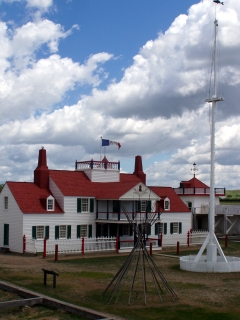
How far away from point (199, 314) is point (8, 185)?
22581mm

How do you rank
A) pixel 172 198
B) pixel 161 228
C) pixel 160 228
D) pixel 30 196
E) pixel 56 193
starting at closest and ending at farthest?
pixel 30 196 < pixel 56 193 < pixel 160 228 < pixel 161 228 < pixel 172 198

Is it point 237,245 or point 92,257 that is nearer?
point 92,257

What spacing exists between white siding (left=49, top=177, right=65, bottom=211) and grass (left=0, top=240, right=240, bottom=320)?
9312 millimetres

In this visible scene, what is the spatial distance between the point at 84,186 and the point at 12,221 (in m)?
6.56

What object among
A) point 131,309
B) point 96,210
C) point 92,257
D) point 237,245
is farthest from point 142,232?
point 237,245

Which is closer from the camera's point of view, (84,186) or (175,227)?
(84,186)

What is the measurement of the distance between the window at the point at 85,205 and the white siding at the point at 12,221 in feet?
16.1

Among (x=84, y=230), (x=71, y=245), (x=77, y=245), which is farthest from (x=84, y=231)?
(x=71, y=245)

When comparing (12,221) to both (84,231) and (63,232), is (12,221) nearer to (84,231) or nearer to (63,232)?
(63,232)

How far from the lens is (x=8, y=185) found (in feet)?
112

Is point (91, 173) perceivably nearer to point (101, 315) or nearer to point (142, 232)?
point (142, 232)

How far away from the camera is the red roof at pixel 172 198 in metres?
41.3

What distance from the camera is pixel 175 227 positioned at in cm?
4100

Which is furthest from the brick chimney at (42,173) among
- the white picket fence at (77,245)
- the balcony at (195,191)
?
the balcony at (195,191)
